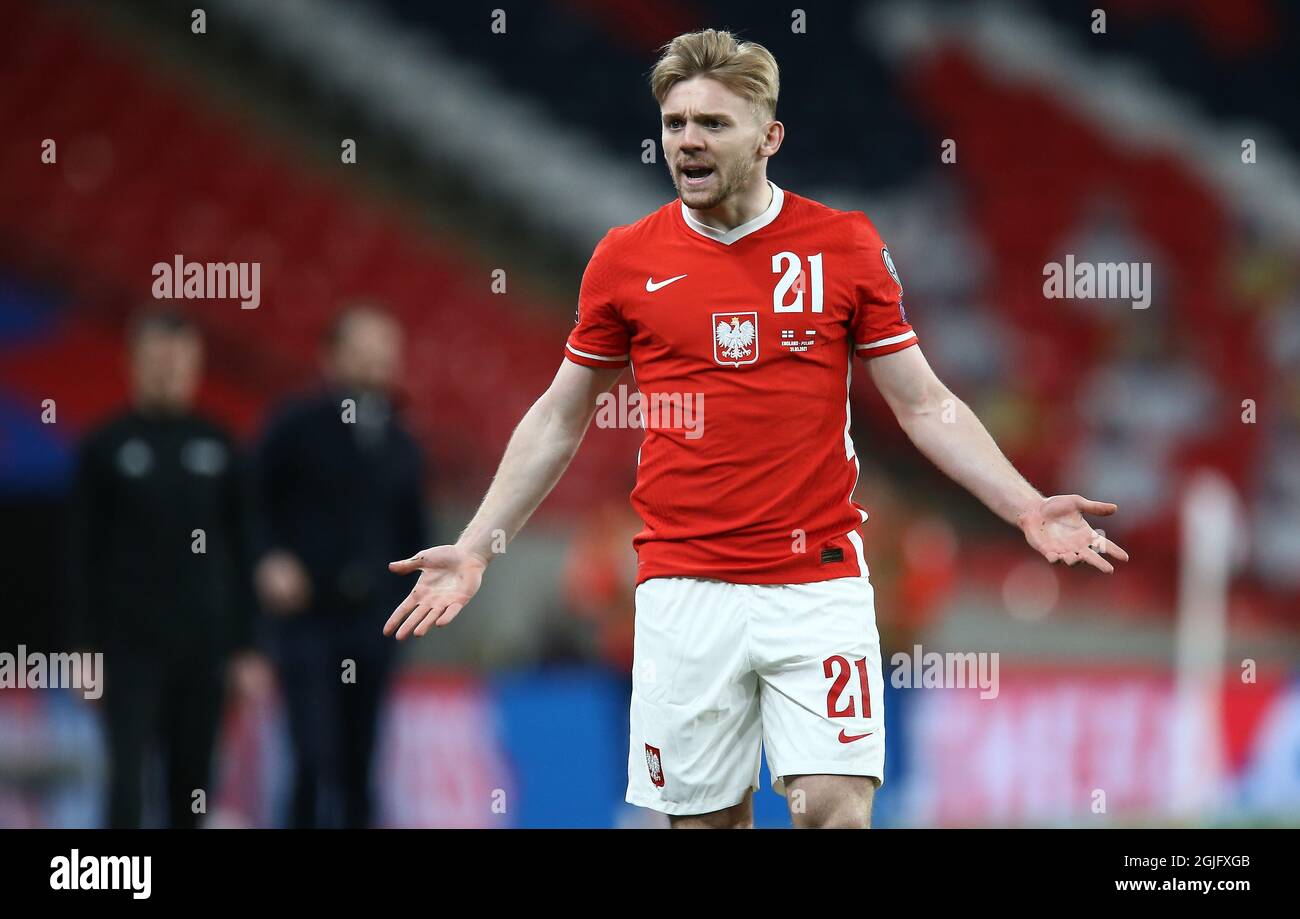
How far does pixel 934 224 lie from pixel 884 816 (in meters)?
5.82

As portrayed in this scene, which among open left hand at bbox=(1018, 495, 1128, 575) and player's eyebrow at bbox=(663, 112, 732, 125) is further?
player's eyebrow at bbox=(663, 112, 732, 125)

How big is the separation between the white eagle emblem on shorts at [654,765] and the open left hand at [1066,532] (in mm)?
979

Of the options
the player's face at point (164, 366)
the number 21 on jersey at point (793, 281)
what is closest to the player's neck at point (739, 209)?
the number 21 on jersey at point (793, 281)

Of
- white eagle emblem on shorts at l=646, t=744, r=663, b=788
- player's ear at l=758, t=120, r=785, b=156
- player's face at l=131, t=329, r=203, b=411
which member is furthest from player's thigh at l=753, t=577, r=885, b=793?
player's face at l=131, t=329, r=203, b=411

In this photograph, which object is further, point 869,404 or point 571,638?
point 869,404

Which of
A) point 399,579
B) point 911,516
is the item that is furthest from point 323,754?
point 911,516

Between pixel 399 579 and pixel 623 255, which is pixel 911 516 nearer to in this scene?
pixel 399 579

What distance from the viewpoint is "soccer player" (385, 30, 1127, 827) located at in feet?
11.9

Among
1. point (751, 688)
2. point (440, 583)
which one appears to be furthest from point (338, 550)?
point (751, 688)

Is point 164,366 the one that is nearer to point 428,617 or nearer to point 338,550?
point 338,550

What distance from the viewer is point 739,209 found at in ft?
12.5

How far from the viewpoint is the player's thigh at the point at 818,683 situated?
3600 mm

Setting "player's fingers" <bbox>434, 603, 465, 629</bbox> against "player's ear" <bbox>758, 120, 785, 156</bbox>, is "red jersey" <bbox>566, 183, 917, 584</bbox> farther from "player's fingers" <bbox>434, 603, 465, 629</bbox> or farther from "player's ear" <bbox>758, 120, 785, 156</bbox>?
"player's fingers" <bbox>434, 603, 465, 629</bbox>

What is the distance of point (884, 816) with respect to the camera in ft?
24.5
